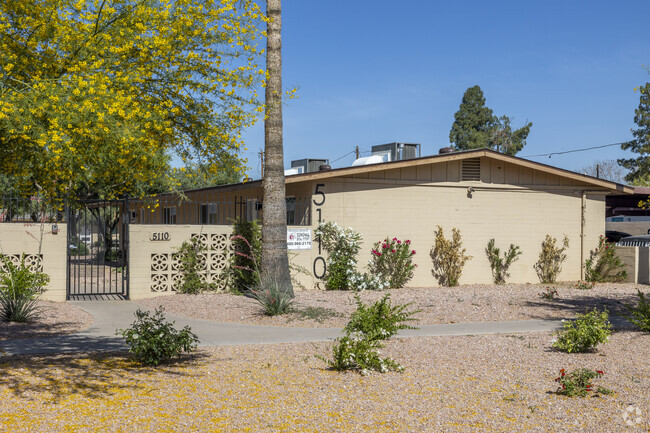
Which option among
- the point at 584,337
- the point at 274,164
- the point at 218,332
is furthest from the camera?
the point at 274,164

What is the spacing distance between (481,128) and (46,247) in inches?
2008

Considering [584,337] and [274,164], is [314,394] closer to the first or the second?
[584,337]

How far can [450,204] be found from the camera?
1744 centimetres

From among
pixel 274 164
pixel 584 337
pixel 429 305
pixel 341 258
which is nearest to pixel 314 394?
pixel 584 337

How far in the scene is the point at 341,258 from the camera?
52.3 feet

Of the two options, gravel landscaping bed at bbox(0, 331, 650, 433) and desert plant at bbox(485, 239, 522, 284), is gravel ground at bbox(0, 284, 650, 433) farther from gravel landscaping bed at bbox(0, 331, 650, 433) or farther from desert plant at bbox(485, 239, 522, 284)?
desert plant at bbox(485, 239, 522, 284)

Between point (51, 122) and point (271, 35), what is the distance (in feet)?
21.2

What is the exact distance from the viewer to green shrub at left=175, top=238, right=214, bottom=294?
14.4 m

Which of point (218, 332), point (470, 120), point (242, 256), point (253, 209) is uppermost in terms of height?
point (470, 120)

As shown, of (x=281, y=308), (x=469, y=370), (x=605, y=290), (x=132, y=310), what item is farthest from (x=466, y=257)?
(x=469, y=370)

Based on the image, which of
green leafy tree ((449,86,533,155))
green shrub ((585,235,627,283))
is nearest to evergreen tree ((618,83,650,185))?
green leafy tree ((449,86,533,155))

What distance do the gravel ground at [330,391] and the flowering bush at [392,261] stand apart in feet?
22.8

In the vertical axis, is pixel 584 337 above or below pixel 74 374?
above

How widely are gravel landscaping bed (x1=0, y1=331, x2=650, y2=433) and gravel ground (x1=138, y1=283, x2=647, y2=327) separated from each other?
2.73 meters
